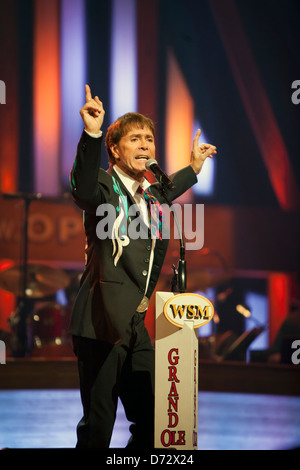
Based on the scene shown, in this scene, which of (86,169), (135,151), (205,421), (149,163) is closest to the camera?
(86,169)

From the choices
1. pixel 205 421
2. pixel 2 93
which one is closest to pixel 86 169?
pixel 205 421

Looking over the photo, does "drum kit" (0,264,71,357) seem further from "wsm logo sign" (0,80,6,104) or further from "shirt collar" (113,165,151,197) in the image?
"shirt collar" (113,165,151,197)

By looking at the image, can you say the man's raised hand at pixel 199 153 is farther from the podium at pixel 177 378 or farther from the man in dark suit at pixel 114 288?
the podium at pixel 177 378

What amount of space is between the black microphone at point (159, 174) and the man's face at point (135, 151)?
0.16 meters

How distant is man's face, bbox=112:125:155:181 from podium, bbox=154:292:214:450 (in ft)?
1.91

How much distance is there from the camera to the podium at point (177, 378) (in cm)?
239

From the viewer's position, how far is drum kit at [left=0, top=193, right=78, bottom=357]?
600 centimetres

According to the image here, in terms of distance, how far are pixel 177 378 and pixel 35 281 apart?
3969mm

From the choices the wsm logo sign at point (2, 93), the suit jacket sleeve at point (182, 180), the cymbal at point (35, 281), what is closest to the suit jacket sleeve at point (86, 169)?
the suit jacket sleeve at point (182, 180)

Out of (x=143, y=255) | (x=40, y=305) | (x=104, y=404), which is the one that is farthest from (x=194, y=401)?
(x=40, y=305)

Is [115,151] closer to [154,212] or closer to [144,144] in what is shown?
[144,144]

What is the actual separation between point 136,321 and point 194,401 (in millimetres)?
395

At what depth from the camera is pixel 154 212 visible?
8.91 ft

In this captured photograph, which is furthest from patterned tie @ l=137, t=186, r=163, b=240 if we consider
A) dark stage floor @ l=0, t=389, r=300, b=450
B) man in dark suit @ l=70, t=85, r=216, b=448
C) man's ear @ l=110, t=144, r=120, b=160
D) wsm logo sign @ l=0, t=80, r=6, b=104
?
wsm logo sign @ l=0, t=80, r=6, b=104
